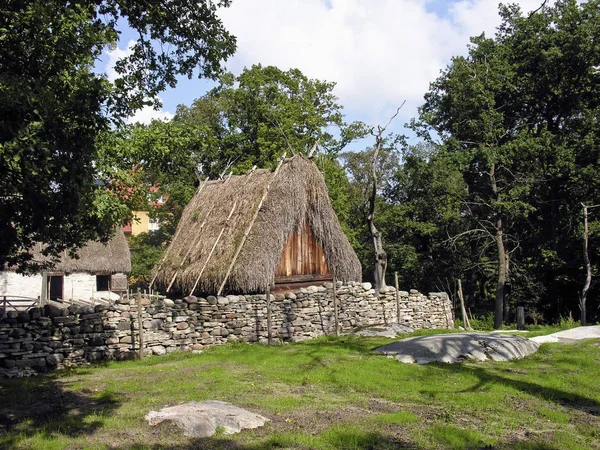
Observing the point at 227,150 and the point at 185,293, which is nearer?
the point at 185,293

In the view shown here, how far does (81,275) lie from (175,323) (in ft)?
61.9

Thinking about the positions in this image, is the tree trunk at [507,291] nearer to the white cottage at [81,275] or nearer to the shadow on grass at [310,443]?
the white cottage at [81,275]

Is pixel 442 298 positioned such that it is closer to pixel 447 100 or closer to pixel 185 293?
pixel 185 293

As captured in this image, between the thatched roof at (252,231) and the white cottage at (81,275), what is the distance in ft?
32.6

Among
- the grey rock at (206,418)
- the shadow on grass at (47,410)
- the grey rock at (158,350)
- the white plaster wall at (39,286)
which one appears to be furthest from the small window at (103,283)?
the grey rock at (206,418)

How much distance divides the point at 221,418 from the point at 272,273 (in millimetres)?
11401

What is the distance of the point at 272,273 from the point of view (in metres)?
18.6

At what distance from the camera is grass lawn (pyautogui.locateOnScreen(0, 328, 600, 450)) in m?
6.75

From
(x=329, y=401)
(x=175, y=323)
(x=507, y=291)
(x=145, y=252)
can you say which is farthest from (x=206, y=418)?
(x=145, y=252)

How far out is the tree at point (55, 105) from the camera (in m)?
5.84

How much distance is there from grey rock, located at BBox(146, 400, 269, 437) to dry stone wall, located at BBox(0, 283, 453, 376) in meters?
5.67

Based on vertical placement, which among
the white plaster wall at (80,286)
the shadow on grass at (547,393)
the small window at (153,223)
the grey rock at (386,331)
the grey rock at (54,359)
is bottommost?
the shadow on grass at (547,393)

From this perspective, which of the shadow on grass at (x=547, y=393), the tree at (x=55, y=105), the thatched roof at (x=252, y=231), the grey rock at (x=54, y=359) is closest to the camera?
the tree at (x=55, y=105)

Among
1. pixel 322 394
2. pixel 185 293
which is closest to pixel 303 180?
pixel 185 293
